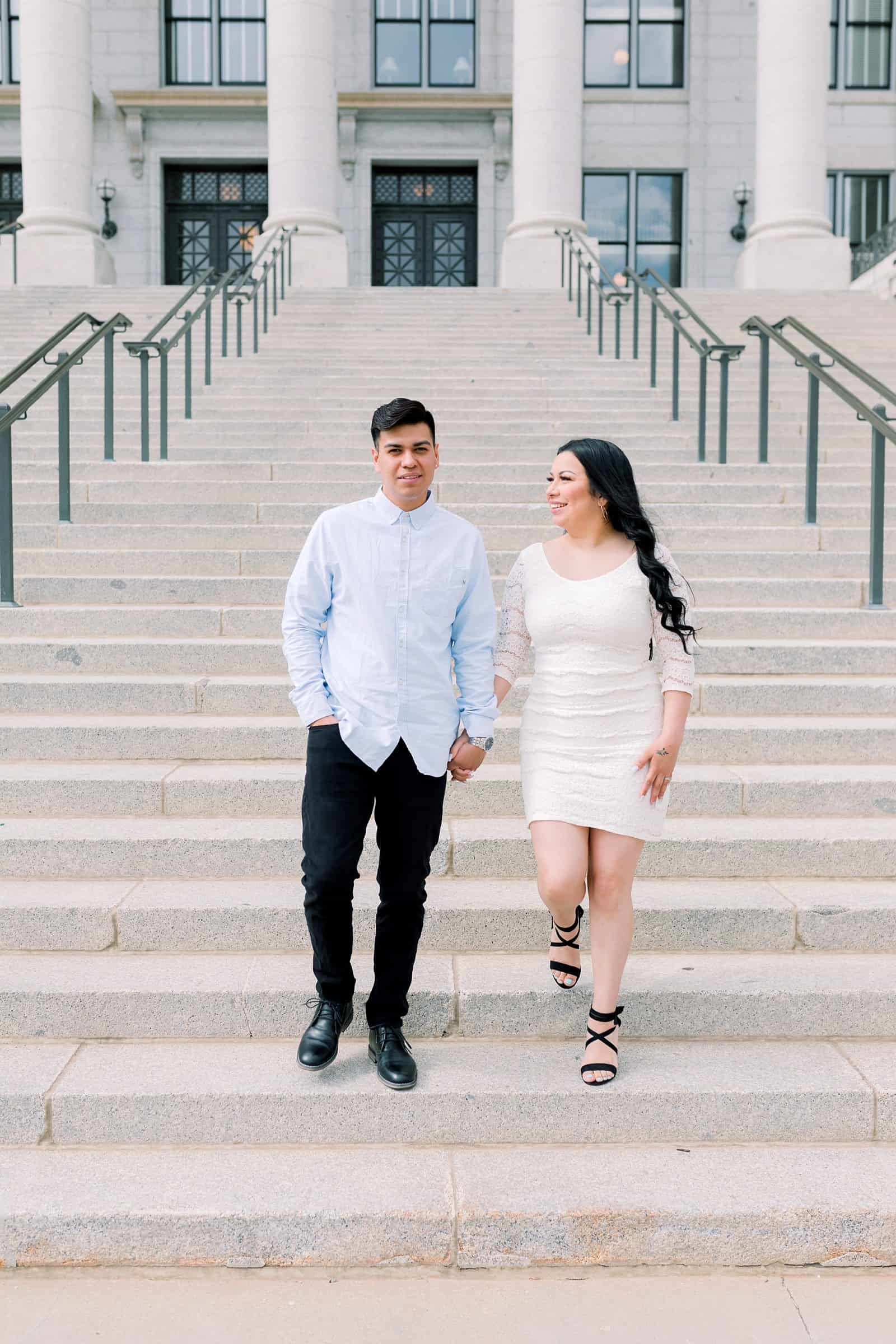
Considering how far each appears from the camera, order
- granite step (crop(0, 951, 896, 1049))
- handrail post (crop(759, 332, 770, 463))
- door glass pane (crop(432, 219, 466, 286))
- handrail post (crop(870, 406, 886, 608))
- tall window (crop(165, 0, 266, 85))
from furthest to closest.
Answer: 1. door glass pane (crop(432, 219, 466, 286))
2. tall window (crop(165, 0, 266, 85))
3. handrail post (crop(759, 332, 770, 463))
4. handrail post (crop(870, 406, 886, 608))
5. granite step (crop(0, 951, 896, 1049))

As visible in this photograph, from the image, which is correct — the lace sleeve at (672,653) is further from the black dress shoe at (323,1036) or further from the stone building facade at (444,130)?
the stone building facade at (444,130)

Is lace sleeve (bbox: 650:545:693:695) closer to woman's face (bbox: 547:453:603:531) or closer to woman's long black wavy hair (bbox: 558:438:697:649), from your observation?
woman's long black wavy hair (bbox: 558:438:697:649)

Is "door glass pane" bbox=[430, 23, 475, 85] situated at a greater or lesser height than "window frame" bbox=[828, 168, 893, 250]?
greater

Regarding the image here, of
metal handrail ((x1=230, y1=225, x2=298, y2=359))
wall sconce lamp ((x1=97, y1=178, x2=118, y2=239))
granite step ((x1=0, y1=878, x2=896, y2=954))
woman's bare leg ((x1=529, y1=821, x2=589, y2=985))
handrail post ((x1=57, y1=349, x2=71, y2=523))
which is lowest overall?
granite step ((x1=0, y1=878, x2=896, y2=954))

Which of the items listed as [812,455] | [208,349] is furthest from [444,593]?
[208,349]

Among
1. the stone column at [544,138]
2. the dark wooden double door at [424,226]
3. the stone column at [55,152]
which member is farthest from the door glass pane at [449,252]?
the stone column at [55,152]

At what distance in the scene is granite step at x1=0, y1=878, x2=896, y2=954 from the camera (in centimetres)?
384

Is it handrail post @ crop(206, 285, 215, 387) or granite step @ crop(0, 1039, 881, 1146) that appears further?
handrail post @ crop(206, 285, 215, 387)

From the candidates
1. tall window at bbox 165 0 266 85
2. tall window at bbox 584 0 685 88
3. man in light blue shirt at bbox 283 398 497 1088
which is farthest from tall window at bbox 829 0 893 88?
man in light blue shirt at bbox 283 398 497 1088

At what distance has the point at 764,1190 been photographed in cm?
295

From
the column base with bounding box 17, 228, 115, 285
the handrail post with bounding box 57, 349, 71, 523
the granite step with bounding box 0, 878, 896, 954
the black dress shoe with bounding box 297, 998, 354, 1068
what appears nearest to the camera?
the black dress shoe with bounding box 297, 998, 354, 1068

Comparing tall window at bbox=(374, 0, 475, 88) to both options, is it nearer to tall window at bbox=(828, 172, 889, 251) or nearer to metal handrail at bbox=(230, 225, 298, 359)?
tall window at bbox=(828, 172, 889, 251)

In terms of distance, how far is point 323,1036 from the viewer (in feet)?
10.7

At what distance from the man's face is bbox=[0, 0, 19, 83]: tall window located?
23972mm
